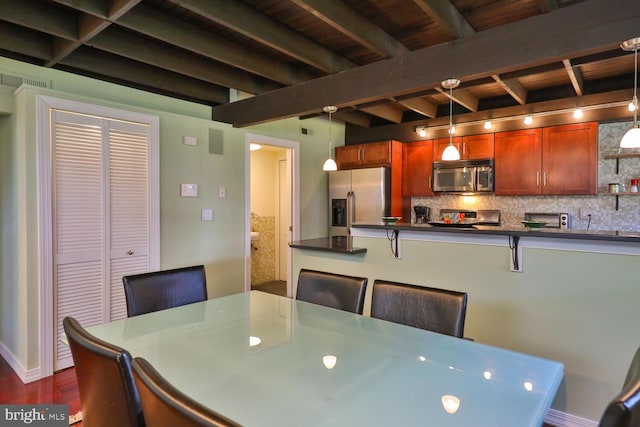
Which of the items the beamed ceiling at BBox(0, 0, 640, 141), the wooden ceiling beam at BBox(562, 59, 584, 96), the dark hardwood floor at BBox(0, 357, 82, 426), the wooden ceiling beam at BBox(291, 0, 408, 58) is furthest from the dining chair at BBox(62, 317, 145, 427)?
the wooden ceiling beam at BBox(562, 59, 584, 96)

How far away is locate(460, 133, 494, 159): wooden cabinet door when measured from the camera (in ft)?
14.7

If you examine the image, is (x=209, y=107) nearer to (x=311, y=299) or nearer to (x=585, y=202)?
(x=311, y=299)

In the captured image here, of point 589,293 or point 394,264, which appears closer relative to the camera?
point 589,293

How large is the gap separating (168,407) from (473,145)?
463 cm

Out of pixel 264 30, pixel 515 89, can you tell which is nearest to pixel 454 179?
pixel 515 89

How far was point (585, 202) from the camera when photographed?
13.4 ft

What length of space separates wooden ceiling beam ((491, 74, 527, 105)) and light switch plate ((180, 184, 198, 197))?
3.02 m

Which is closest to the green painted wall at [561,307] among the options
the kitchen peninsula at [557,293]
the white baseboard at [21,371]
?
the kitchen peninsula at [557,293]

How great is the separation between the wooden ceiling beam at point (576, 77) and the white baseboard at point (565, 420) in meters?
2.37

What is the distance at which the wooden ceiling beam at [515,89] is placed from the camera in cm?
347

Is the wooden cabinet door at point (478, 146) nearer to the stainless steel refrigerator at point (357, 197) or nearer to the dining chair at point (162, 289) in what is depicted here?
the stainless steel refrigerator at point (357, 197)

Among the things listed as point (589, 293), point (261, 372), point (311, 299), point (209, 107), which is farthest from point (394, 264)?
point (209, 107)

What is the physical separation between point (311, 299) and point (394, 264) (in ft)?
3.07

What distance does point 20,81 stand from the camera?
9.36 feet
